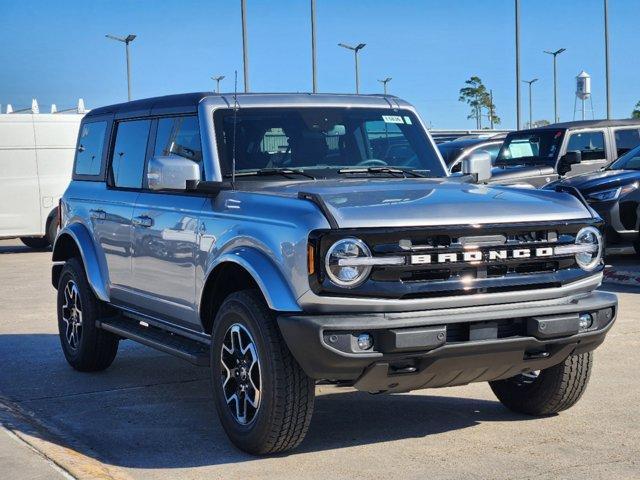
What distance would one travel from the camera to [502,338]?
5.60 meters

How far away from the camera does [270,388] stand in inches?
219

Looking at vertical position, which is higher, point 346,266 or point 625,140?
point 625,140

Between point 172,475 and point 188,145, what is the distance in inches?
88.0

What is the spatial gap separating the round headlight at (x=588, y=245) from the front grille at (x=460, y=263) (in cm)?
5

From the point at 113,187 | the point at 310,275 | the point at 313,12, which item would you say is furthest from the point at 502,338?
the point at 313,12

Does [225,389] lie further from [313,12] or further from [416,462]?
[313,12]

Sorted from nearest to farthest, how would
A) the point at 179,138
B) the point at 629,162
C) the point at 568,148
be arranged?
the point at 179,138, the point at 629,162, the point at 568,148

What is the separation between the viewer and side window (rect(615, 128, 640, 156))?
1862 centimetres

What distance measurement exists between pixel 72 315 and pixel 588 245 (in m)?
4.14

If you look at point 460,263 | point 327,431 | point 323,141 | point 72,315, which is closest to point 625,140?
point 72,315

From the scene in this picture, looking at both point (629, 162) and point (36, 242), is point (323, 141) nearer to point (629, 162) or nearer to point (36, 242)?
point (629, 162)

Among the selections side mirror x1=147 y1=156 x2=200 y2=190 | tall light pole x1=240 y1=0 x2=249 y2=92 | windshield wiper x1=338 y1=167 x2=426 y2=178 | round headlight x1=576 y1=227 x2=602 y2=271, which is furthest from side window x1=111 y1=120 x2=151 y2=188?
tall light pole x1=240 y1=0 x2=249 y2=92

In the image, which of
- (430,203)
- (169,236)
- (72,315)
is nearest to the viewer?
(430,203)

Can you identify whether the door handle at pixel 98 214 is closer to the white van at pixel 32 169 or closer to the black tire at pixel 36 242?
Answer: the white van at pixel 32 169
